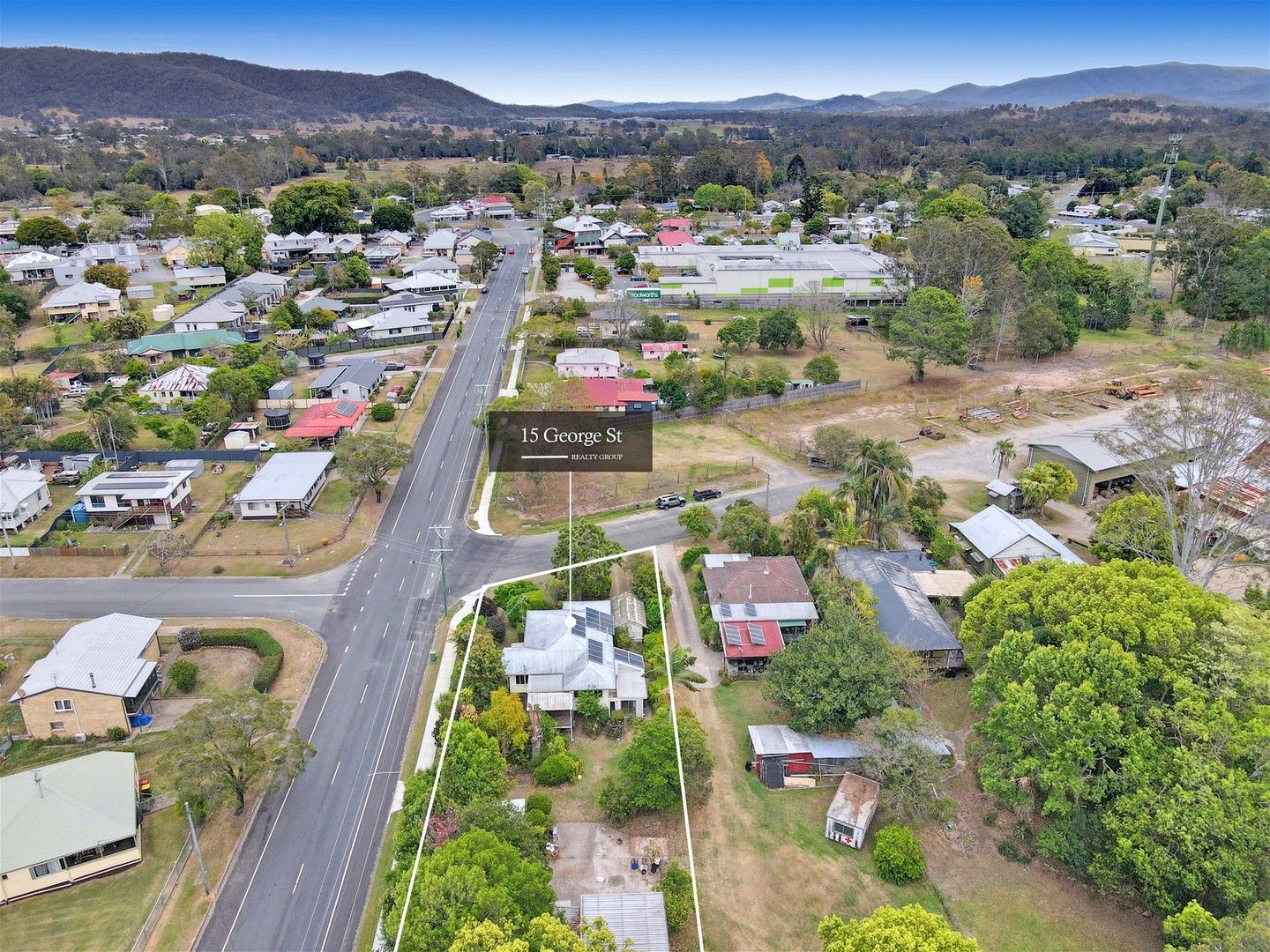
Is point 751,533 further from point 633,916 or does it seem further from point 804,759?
point 633,916

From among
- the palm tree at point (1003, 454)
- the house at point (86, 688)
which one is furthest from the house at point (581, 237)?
the house at point (86, 688)

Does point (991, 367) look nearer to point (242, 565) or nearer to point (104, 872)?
point (242, 565)

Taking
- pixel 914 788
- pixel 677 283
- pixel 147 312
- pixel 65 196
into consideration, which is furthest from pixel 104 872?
pixel 65 196

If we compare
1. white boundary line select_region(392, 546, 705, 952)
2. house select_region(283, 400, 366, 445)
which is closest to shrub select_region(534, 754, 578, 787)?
white boundary line select_region(392, 546, 705, 952)

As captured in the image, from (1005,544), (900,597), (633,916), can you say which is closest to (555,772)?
(633,916)

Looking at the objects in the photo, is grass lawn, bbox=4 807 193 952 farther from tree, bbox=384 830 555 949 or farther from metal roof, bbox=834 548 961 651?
metal roof, bbox=834 548 961 651

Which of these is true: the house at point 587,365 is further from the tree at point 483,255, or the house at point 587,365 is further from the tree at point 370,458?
the tree at point 483,255
